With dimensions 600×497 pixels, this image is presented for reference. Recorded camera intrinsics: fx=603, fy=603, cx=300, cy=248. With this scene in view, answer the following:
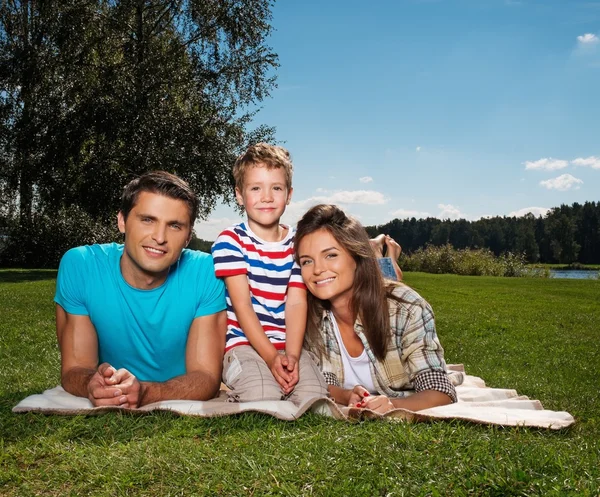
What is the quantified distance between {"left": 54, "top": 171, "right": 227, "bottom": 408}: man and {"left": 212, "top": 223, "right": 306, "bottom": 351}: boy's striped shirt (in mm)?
212

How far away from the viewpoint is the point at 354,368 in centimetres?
444

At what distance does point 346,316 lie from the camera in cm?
435

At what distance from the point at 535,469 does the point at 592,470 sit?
35 centimetres

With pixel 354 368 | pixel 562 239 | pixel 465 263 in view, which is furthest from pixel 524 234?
pixel 354 368

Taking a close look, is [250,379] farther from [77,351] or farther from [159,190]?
[159,190]

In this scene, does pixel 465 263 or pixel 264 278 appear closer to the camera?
pixel 264 278

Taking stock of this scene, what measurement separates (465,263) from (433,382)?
23085mm

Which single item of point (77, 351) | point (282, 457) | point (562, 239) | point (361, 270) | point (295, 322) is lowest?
point (282, 457)

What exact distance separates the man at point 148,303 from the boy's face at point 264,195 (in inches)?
17.1

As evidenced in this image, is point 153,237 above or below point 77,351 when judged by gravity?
above

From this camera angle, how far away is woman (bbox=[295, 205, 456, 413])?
411 centimetres

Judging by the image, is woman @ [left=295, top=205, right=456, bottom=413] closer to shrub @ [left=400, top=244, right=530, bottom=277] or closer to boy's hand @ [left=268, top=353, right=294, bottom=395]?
boy's hand @ [left=268, top=353, right=294, bottom=395]

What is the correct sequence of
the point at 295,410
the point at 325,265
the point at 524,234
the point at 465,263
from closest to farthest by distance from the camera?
the point at 295,410
the point at 325,265
the point at 465,263
the point at 524,234

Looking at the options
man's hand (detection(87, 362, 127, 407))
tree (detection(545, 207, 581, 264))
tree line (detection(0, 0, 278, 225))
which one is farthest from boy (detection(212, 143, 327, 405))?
tree (detection(545, 207, 581, 264))
